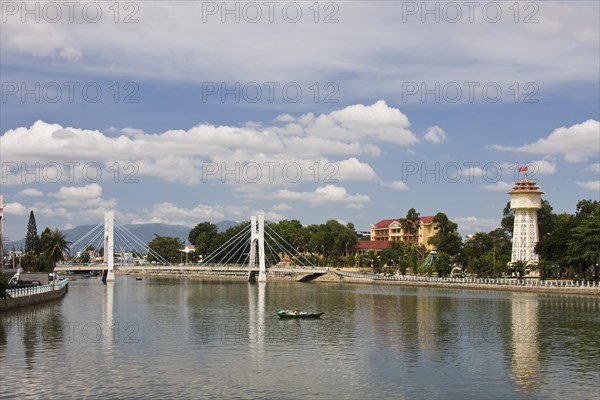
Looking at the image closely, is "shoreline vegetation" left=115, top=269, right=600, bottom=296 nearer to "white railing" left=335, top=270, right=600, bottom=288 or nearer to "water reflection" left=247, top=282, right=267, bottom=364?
"white railing" left=335, top=270, right=600, bottom=288

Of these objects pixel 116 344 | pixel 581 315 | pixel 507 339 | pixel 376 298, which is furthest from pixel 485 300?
pixel 116 344

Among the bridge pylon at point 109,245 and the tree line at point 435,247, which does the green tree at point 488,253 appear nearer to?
the tree line at point 435,247

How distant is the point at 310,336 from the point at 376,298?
39.8 metres

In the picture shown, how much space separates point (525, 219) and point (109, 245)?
75743 mm

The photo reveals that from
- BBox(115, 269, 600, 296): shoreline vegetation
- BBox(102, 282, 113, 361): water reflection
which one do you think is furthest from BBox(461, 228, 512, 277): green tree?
BBox(102, 282, 113, 361): water reflection

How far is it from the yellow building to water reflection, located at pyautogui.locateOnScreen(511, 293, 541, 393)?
301ft

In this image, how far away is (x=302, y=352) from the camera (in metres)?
45.7

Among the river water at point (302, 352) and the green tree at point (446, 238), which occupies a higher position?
the green tree at point (446, 238)

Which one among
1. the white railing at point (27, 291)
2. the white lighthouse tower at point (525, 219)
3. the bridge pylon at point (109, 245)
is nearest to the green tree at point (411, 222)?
the white lighthouse tower at point (525, 219)

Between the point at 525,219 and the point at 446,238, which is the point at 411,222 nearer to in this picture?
the point at 446,238

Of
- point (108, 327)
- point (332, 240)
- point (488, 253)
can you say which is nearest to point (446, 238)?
point (488, 253)

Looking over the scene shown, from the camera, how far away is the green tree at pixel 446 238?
151 m

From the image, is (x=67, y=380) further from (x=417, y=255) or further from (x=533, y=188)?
(x=417, y=255)

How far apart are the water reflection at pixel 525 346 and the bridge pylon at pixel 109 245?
83.1m
